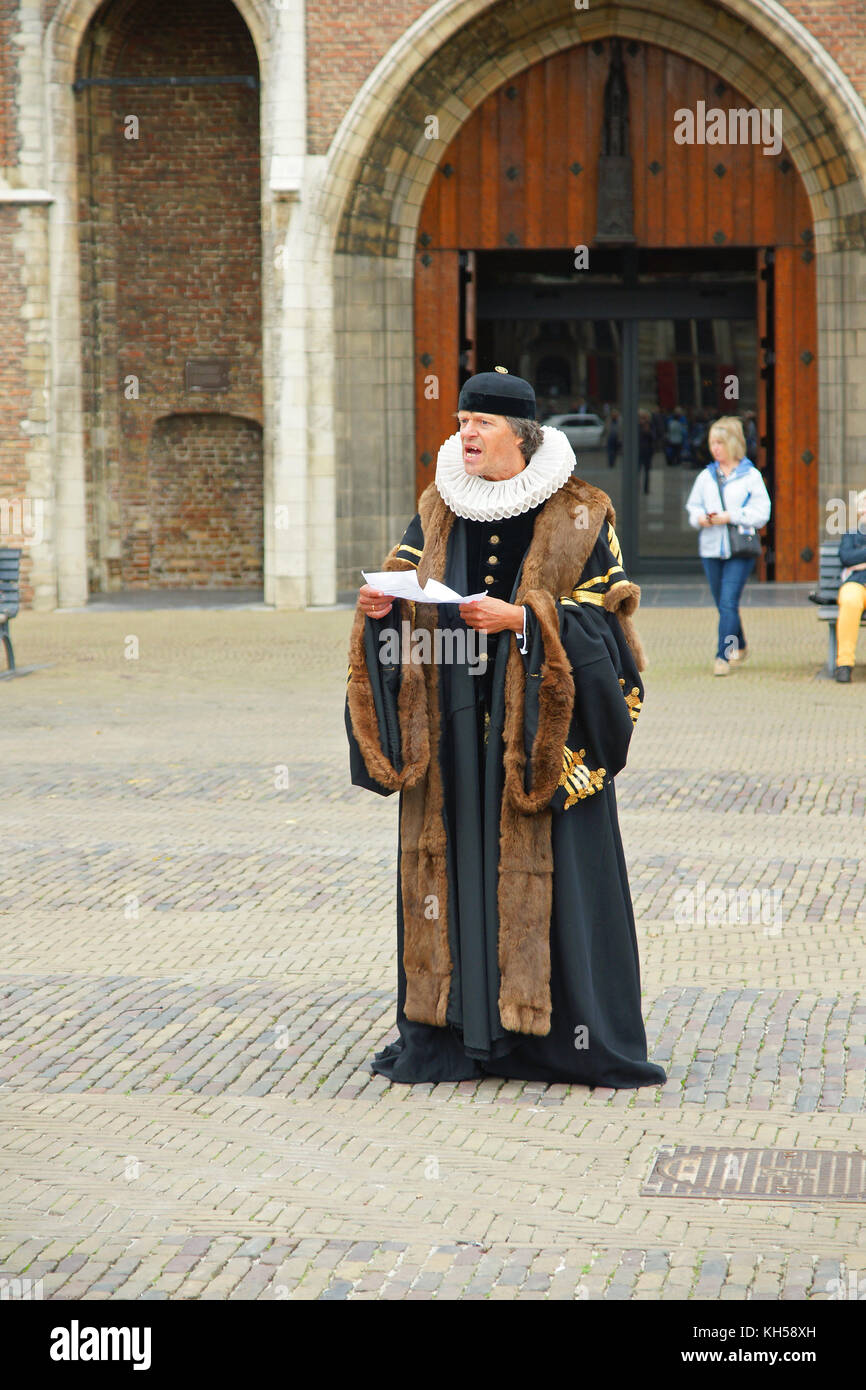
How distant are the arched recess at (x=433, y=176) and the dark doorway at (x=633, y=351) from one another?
1.30 meters

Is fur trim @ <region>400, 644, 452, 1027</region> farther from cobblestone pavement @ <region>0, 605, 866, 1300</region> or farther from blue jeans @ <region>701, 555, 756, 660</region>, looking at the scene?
blue jeans @ <region>701, 555, 756, 660</region>

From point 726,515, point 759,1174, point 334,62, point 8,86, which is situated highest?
point 334,62

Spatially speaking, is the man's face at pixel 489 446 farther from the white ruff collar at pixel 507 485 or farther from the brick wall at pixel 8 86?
the brick wall at pixel 8 86

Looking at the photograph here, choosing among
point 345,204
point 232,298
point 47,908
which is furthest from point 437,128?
point 47,908

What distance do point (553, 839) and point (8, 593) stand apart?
10.6m

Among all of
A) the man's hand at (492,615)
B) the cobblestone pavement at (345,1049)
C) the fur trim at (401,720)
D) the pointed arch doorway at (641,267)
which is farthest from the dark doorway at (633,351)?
the man's hand at (492,615)

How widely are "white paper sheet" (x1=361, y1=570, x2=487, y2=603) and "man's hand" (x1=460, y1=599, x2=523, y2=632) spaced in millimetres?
22

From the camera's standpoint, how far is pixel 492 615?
181 inches

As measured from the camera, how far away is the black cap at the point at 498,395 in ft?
15.5

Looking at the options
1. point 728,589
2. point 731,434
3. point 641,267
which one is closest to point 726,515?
point 728,589

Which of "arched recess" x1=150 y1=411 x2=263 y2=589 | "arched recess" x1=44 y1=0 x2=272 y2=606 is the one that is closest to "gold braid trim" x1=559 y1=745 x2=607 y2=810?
"arched recess" x1=44 y1=0 x2=272 y2=606

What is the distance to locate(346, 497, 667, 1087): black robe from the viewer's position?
15.4 feet

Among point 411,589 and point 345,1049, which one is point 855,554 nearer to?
point 345,1049

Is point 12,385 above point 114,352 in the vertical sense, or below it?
below
